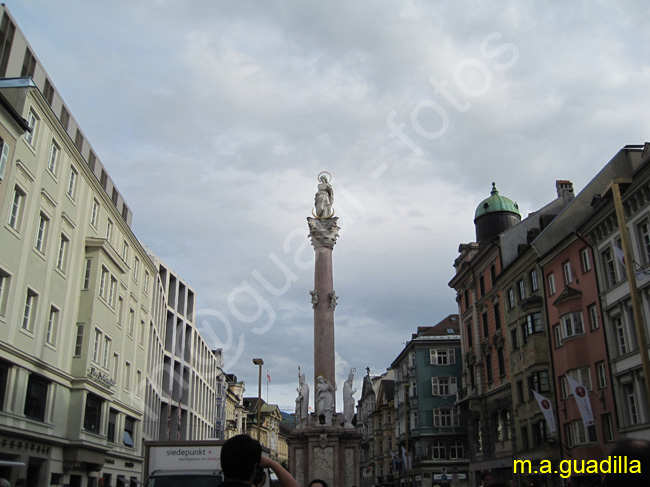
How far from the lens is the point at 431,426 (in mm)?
66500

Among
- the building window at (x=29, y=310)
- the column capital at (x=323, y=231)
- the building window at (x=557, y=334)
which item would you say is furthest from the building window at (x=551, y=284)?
the building window at (x=29, y=310)

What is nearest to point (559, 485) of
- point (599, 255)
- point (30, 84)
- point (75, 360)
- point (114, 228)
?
point (599, 255)

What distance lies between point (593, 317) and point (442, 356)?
1503 inches

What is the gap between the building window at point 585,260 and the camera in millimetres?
34188

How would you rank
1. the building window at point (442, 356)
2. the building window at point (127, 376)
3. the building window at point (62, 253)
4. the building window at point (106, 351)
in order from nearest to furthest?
the building window at point (62, 253) < the building window at point (106, 351) < the building window at point (127, 376) < the building window at point (442, 356)

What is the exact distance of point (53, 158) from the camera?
102ft

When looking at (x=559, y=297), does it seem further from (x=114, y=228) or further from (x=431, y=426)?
(x=431, y=426)

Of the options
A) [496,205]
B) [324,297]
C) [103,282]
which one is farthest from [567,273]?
[103,282]

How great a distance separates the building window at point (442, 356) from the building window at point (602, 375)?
3776cm

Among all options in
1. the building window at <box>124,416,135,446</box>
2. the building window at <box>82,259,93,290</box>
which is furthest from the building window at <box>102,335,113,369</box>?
the building window at <box>124,416,135,446</box>

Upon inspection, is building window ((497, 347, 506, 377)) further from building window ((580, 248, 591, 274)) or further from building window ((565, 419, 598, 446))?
building window ((580, 248, 591, 274))

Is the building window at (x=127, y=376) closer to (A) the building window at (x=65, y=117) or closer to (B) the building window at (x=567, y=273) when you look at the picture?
(A) the building window at (x=65, y=117)

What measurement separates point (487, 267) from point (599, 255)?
18.0 metres

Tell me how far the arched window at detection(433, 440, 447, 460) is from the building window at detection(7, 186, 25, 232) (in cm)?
5063
